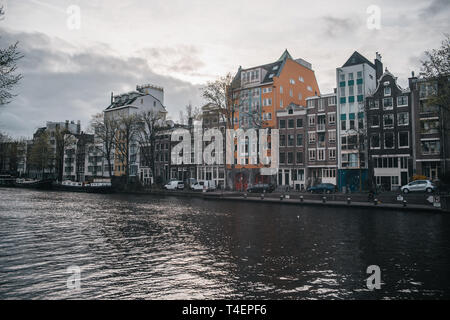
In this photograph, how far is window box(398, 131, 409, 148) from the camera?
56500 millimetres

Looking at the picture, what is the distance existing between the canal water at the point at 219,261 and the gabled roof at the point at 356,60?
4852 cm

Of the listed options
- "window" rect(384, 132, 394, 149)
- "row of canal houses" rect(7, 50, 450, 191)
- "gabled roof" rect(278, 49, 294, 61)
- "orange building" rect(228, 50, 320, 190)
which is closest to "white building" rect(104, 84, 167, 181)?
"row of canal houses" rect(7, 50, 450, 191)

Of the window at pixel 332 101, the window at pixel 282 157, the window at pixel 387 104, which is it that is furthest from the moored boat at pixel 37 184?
the window at pixel 387 104

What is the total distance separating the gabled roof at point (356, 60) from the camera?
64.9 m

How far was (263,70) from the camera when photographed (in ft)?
254

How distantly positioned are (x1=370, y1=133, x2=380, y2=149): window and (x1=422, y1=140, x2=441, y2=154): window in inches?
275

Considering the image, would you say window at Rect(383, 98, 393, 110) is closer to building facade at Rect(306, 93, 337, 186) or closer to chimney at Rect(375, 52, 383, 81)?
building facade at Rect(306, 93, 337, 186)

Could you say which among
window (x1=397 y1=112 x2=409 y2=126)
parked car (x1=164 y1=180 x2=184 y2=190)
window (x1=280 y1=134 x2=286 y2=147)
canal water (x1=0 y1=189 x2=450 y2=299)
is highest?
window (x1=397 y1=112 x2=409 y2=126)

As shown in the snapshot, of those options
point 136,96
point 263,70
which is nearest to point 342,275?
point 263,70

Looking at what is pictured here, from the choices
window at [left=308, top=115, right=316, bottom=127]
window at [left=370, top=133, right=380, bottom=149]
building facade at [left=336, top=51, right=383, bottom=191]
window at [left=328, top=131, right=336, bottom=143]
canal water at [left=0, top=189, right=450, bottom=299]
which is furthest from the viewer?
window at [left=308, top=115, right=316, bottom=127]

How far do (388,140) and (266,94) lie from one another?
2716cm

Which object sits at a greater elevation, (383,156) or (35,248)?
(383,156)
